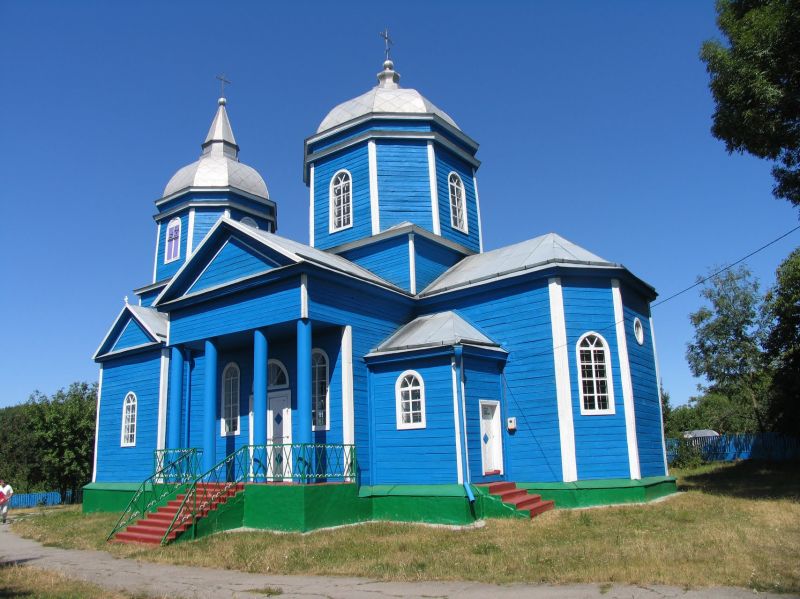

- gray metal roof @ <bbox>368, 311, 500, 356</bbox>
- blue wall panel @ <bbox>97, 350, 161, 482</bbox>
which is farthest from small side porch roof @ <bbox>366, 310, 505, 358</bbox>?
blue wall panel @ <bbox>97, 350, 161, 482</bbox>

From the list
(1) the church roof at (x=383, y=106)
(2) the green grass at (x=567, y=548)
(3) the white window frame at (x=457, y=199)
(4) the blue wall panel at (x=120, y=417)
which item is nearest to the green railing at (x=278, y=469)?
(2) the green grass at (x=567, y=548)

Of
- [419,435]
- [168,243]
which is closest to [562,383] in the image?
[419,435]

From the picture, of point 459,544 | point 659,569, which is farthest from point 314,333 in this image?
point 659,569

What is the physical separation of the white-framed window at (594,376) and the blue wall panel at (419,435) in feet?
10.1

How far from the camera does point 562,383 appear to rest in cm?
1408

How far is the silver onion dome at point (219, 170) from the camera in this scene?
76.3 feet

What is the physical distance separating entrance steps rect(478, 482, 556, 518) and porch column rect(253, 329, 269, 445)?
4.81 meters

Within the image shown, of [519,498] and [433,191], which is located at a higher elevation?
[433,191]

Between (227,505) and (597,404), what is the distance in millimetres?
8250

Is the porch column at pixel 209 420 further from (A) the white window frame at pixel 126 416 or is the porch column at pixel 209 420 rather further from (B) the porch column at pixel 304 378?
(A) the white window frame at pixel 126 416

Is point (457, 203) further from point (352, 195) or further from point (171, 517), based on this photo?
point (171, 517)

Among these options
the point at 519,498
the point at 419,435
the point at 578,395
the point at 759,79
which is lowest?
the point at 519,498

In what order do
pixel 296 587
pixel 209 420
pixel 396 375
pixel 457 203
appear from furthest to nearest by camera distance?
pixel 457 203 < pixel 209 420 < pixel 396 375 < pixel 296 587

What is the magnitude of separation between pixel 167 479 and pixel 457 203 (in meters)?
11.3
